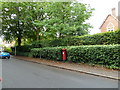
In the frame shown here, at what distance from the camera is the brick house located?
69.6 ft

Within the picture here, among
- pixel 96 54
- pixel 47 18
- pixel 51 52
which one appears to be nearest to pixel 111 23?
pixel 47 18

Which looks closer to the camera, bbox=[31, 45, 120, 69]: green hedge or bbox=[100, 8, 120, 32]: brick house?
bbox=[31, 45, 120, 69]: green hedge

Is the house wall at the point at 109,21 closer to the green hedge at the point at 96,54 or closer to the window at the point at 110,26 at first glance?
the window at the point at 110,26

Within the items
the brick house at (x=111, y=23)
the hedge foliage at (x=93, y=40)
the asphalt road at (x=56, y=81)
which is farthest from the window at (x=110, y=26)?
the asphalt road at (x=56, y=81)

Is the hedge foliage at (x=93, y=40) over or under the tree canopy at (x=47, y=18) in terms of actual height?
under

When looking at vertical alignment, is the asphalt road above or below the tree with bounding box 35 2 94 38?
below

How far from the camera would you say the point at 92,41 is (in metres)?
11.3

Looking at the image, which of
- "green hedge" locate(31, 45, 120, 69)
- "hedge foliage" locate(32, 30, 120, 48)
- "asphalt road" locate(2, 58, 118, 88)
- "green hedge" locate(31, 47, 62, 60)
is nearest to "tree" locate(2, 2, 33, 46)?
"green hedge" locate(31, 47, 62, 60)

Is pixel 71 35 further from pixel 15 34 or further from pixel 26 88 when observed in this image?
pixel 15 34

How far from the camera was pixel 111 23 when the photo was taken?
22.1 meters

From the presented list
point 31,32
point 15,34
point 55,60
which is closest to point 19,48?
point 15,34

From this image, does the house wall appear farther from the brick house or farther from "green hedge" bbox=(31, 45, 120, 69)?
"green hedge" bbox=(31, 45, 120, 69)

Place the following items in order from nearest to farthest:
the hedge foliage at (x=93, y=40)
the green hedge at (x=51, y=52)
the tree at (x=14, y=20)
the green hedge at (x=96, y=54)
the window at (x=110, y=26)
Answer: the green hedge at (x=96, y=54) < the hedge foliage at (x=93, y=40) < the green hedge at (x=51, y=52) < the tree at (x=14, y=20) < the window at (x=110, y=26)

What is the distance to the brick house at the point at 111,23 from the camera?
69.6ft
